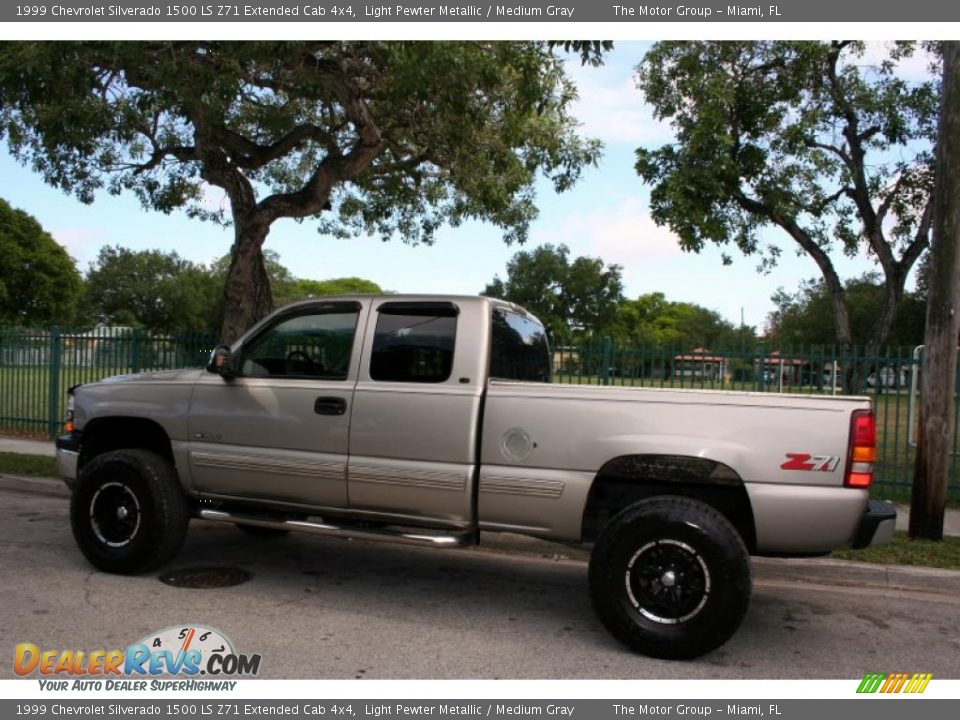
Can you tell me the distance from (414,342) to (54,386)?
1093cm

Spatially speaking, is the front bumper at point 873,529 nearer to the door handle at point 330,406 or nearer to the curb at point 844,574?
the curb at point 844,574

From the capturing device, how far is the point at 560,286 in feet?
189

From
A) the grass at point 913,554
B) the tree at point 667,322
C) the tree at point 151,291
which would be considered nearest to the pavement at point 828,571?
the grass at point 913,554

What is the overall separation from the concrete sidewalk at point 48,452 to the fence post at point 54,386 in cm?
51

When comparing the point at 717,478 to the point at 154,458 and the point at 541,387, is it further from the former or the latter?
the point at 154,458

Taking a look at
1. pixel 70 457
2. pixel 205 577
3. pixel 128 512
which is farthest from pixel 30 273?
pixel 205 577

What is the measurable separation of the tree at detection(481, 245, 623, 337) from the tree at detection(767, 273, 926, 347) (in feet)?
41.7

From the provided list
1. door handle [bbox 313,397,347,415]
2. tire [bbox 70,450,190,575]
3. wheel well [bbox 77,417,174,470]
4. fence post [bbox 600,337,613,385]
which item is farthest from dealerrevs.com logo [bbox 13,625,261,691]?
fence post [bbox 600,337,613,385]

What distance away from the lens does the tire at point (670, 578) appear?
438 centimetres

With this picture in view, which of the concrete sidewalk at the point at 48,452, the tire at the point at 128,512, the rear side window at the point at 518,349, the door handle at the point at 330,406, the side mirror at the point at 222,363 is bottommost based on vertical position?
the concrete sidewalk at the point at 48,452

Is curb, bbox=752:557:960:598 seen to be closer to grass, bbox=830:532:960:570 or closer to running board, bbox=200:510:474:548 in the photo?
grass, bbox=830:532:960:570

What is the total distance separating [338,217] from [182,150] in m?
4.56

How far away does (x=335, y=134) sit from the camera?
1247cm

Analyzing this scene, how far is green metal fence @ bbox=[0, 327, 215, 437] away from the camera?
522 inches
